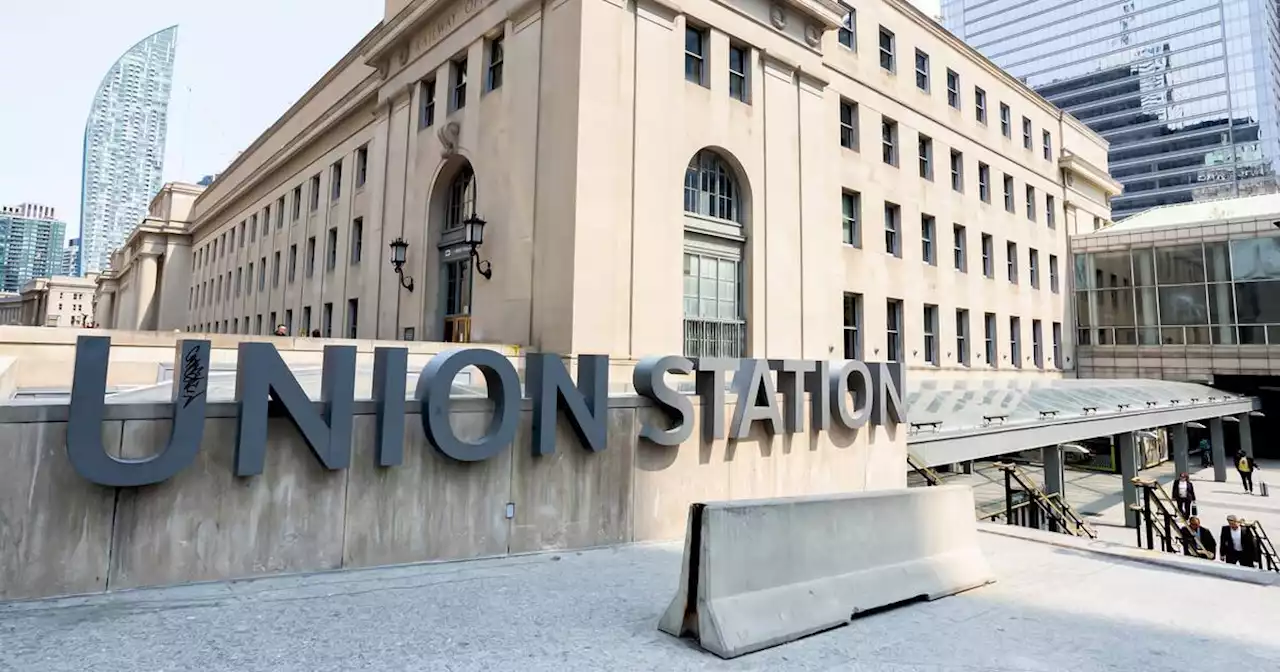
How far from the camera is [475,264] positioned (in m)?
17.3

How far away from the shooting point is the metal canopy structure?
14.7 metres

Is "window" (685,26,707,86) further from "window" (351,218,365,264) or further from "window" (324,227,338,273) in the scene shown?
"window" (324,227,338,273)

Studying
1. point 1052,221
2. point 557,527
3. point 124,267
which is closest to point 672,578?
point 557,527

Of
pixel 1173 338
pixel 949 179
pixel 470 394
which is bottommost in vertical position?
pixel 470 394

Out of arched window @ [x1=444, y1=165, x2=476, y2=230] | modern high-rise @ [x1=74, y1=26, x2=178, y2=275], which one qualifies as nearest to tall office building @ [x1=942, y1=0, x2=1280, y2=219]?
arched window @ [x1=444, y1=165, x2=476, y2=230]

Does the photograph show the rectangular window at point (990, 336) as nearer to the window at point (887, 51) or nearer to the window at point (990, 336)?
the window at point (990, 336)

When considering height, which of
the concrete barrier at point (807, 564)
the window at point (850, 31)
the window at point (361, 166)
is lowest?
the concrete barrier at point (807, 564)

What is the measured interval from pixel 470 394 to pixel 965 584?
5989 millimetres

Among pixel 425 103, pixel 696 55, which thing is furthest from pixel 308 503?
pixel 425 103

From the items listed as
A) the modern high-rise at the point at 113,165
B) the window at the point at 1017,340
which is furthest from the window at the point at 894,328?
the modern high-rise at the point at 113,165

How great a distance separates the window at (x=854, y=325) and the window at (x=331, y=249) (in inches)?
816

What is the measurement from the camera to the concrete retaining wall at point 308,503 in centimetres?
557

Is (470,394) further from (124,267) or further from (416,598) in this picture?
(124,267)

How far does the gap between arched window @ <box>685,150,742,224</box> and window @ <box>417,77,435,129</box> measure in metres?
9.06
